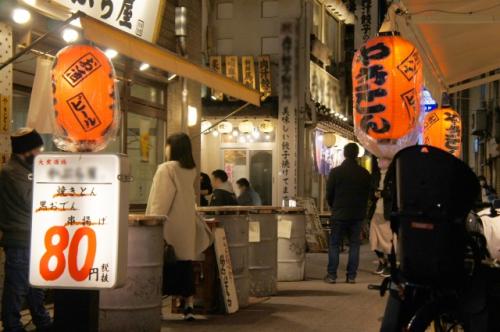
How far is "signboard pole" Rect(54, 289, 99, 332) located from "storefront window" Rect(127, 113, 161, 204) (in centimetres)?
657

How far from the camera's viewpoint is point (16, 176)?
7742 millimetres

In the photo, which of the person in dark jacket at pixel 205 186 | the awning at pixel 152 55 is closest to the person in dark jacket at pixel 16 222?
the awning at pixel 152 55

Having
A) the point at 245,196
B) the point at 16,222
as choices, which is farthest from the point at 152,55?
the point at 245,196

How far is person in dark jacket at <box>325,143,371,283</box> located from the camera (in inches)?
519

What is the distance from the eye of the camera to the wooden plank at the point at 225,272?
9.69 m

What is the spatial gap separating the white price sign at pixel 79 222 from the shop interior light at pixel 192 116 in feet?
27.5

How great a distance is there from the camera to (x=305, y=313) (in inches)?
393

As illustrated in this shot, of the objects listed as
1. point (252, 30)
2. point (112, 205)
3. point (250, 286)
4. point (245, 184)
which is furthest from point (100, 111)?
point (252, 30)

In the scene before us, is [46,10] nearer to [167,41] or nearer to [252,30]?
[167,41]

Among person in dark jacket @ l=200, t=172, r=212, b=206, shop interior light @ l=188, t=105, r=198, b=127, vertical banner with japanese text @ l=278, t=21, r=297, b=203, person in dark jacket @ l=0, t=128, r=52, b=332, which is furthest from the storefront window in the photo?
vertical banner with japanese text @ l=278, t=21, r=297, b=203

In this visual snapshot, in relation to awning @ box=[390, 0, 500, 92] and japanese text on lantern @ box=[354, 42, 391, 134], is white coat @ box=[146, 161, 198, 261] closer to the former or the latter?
japanese text on lantern @ box=[354, 42, 391, 134]

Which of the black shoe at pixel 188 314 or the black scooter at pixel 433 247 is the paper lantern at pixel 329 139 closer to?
the black shoe at pixel 188 314

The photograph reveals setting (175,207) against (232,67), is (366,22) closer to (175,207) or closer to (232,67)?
(232,67)

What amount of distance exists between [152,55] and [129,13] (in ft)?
9.45
